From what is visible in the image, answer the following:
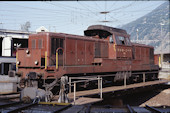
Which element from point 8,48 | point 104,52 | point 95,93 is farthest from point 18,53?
point 8,48

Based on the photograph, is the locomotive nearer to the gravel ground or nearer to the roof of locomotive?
the roof of locomotive

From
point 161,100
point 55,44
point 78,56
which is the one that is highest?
point 55,44

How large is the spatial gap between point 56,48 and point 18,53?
2259mm

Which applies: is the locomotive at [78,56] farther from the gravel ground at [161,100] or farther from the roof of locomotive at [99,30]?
the gravel ground at [161,100]

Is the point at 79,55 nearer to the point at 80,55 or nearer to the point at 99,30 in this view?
the point at 80,55

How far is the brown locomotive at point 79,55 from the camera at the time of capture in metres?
10.9

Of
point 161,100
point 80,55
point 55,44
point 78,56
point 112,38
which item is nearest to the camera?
point 55,44

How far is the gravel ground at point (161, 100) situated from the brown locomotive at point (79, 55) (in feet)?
8.90

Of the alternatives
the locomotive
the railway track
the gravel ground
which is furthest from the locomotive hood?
the railway track

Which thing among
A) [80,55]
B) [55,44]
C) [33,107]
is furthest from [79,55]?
[33,107]

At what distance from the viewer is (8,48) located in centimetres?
2283

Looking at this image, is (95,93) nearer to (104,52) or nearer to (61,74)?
(61,74)

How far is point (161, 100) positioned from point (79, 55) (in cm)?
934

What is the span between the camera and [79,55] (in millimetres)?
12766
